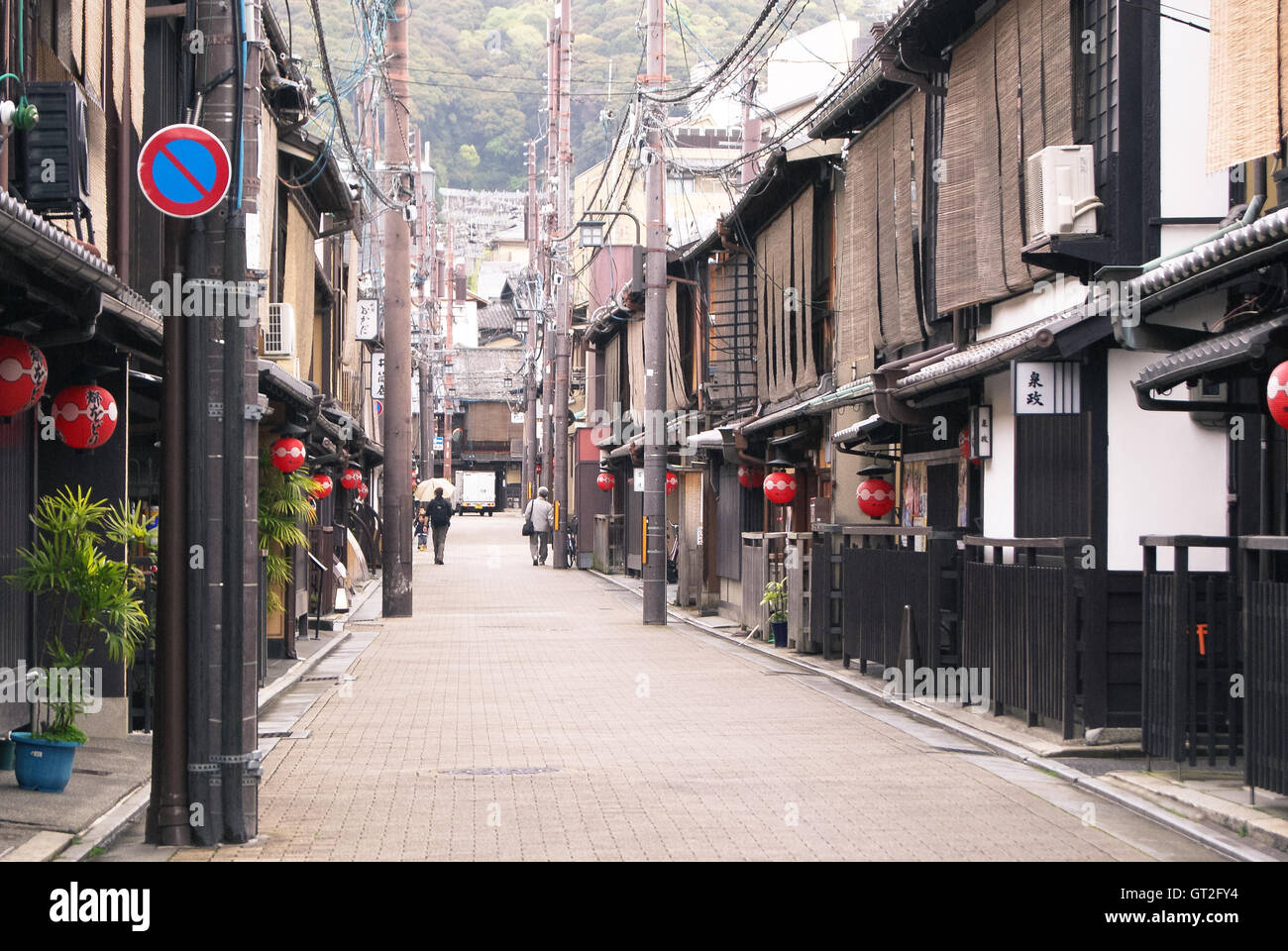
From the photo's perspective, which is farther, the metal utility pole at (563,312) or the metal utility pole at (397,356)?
the metal utility pole at (563,312)

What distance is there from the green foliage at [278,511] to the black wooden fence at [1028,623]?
791 centimetres

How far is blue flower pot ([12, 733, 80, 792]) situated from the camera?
9.68m

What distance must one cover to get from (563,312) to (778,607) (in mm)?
21652

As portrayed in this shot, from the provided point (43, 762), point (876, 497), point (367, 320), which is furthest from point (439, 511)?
point (43, 762)

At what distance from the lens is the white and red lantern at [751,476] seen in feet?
86.3

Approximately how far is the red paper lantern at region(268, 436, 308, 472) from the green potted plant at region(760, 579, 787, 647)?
752 cm

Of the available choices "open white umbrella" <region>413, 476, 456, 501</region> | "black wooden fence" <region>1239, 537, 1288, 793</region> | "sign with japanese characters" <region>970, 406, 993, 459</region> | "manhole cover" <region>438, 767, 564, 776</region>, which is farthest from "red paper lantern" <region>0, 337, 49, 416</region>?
"open white umbrella" <region>413, 476, 456, 501</region>

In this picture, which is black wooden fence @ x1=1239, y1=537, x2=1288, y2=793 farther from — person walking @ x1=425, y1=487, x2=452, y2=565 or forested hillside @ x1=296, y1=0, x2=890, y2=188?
person walking @ x1=425, y1=487, x2=452, y2=565

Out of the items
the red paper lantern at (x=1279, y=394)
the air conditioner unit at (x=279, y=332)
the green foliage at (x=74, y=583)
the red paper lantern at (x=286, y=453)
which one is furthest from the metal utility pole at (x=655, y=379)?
the red paper lantern at (x=1279, y=394)

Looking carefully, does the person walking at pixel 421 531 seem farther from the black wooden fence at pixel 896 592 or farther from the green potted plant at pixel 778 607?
the black wooden fence at pixel 896 592

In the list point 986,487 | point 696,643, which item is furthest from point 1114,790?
point 696,643

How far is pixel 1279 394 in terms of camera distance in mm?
8164
